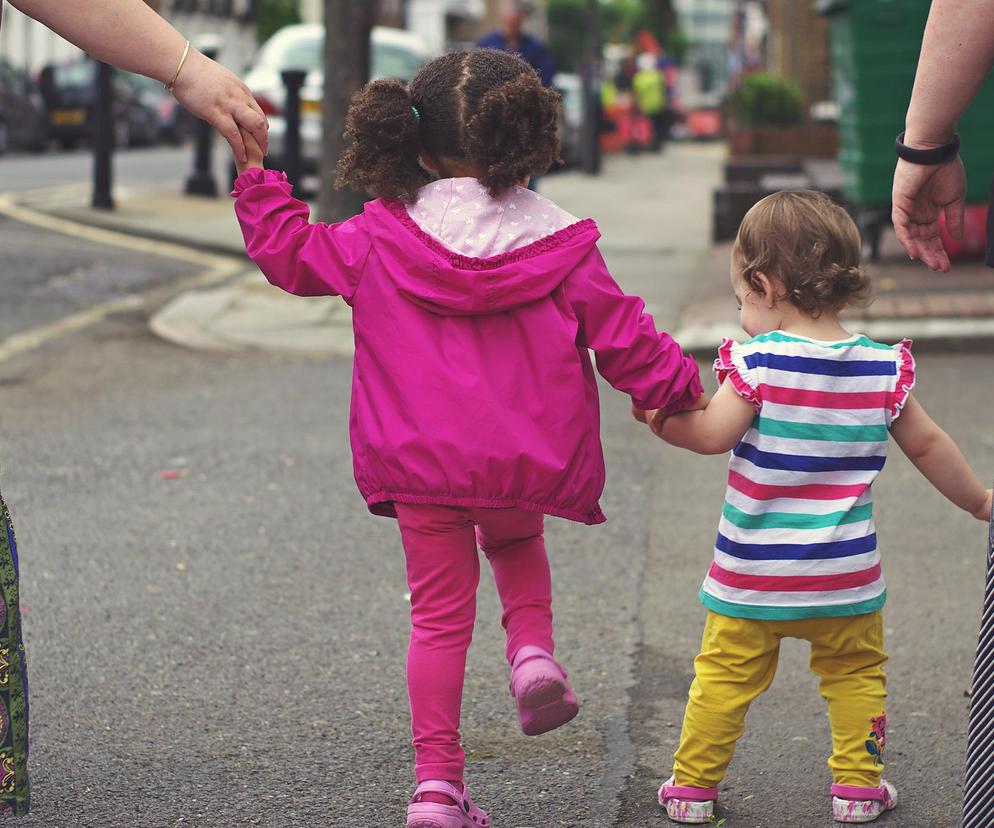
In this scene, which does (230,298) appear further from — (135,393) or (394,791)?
(394,791)

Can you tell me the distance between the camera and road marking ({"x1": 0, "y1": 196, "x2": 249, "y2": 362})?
27.8 ft

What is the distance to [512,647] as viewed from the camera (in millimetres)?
2936

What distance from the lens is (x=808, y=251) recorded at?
109 inches

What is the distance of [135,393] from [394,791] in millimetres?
4444

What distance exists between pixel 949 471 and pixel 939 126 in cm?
62

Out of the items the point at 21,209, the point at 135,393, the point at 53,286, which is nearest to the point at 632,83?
the point at 21,209

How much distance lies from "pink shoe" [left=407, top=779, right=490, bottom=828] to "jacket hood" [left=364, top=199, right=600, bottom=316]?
2.62 feet

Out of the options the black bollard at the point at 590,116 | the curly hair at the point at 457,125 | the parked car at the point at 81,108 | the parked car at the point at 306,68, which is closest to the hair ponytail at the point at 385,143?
the curly hair at the point at 457,125

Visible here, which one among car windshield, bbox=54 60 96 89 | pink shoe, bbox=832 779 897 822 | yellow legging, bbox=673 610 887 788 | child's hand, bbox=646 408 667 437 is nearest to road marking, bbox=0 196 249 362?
child's hand, bbox=646 408 667 437

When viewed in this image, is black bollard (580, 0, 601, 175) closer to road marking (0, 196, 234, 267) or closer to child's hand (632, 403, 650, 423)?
road marking (0, 196, 234, 267)

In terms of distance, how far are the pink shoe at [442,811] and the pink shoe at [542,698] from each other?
6.4 inches

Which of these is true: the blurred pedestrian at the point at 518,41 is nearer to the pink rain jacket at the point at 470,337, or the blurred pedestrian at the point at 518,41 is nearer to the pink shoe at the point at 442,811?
the pink rain jacket at the point at 470,337

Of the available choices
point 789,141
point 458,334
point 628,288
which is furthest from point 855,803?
point 789,141

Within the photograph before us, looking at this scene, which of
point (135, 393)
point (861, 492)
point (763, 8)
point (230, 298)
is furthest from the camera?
point (763, 8)
